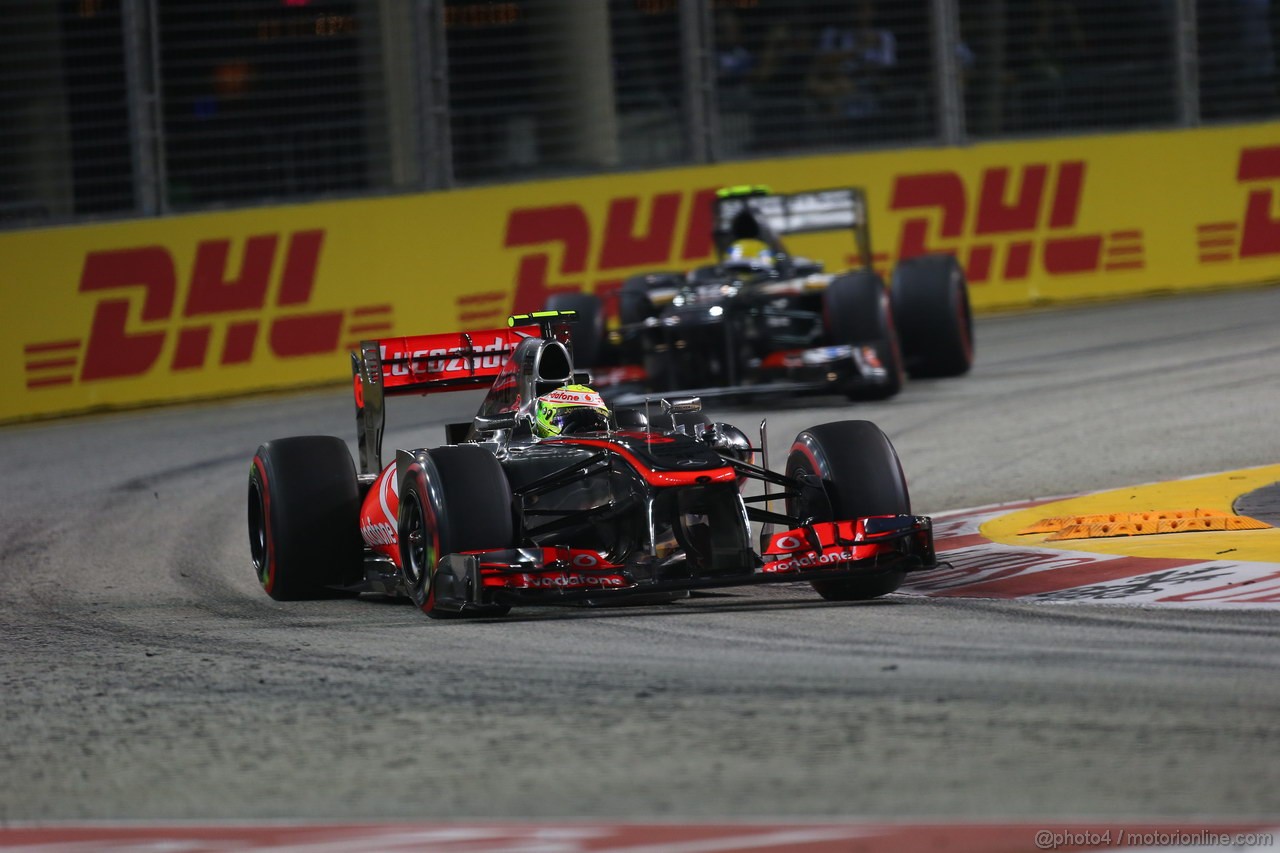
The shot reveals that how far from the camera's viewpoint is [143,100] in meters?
16.6

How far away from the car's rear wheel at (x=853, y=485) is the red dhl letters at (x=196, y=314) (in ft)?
30.8

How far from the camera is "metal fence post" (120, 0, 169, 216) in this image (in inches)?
650

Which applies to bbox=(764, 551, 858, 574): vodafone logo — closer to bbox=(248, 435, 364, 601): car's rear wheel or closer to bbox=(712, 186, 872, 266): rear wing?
bbox=(248, 435, 364, 601): car's rear wheel

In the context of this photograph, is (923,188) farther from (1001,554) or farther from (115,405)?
(1001,554)

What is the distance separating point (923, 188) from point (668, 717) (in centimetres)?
1412

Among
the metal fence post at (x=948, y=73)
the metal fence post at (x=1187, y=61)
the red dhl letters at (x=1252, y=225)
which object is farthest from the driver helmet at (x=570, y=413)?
the metal fence post at (x=1187, y=61)

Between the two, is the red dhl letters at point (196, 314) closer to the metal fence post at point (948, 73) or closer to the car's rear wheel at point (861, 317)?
the car's rear wheel at point (861, 317)

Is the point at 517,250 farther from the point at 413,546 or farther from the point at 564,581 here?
the point at 564,581

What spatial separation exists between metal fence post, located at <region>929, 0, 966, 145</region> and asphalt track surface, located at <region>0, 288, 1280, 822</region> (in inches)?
376

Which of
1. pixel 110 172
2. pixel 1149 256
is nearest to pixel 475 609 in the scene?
pixel 110 172

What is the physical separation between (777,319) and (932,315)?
146cm

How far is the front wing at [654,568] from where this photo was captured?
23.0ft

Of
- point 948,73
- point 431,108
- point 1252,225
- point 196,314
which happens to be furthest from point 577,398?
point 1252,225

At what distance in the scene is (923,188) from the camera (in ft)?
62.1
